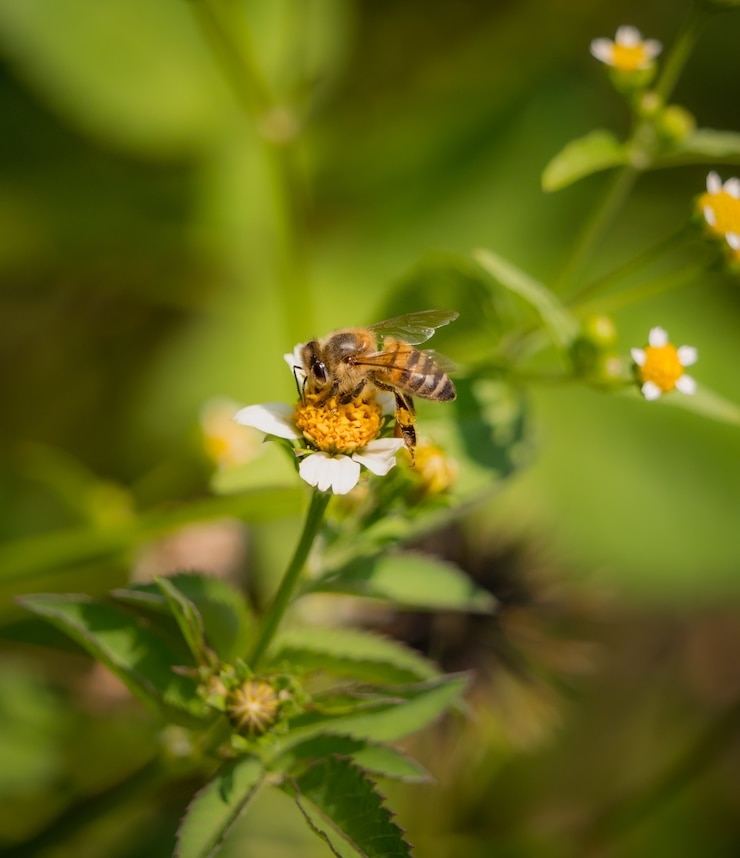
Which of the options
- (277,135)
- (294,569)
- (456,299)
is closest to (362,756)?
(294,569)

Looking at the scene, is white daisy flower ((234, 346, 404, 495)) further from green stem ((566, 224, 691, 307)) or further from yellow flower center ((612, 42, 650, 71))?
yellow flower center ((612, 42, 650, 71))

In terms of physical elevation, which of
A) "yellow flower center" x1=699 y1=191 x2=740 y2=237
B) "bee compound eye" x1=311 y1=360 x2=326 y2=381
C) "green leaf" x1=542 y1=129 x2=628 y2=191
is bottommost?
"bee compound eye" x1=311 y1=360 x2=326 y2=381

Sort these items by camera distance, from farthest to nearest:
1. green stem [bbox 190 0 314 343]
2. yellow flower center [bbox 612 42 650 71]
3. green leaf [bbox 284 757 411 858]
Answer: green stem [bbox 190 0 314 343] → yellow flower center [bbox 612 42 650 71] → green leaf [bbox 284 757 411 858]

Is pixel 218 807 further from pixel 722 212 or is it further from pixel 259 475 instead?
pixel 722 212

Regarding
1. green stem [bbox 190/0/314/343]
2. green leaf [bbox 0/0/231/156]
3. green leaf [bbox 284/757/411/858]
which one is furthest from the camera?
green leaf [bbox 0/0/231/156]

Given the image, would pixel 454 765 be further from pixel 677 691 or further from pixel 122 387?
pixel 122 387

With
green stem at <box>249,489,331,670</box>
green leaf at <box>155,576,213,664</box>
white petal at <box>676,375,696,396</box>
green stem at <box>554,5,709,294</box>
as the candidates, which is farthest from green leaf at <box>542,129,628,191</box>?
green leaf at <box>155,576,213,664</box>
